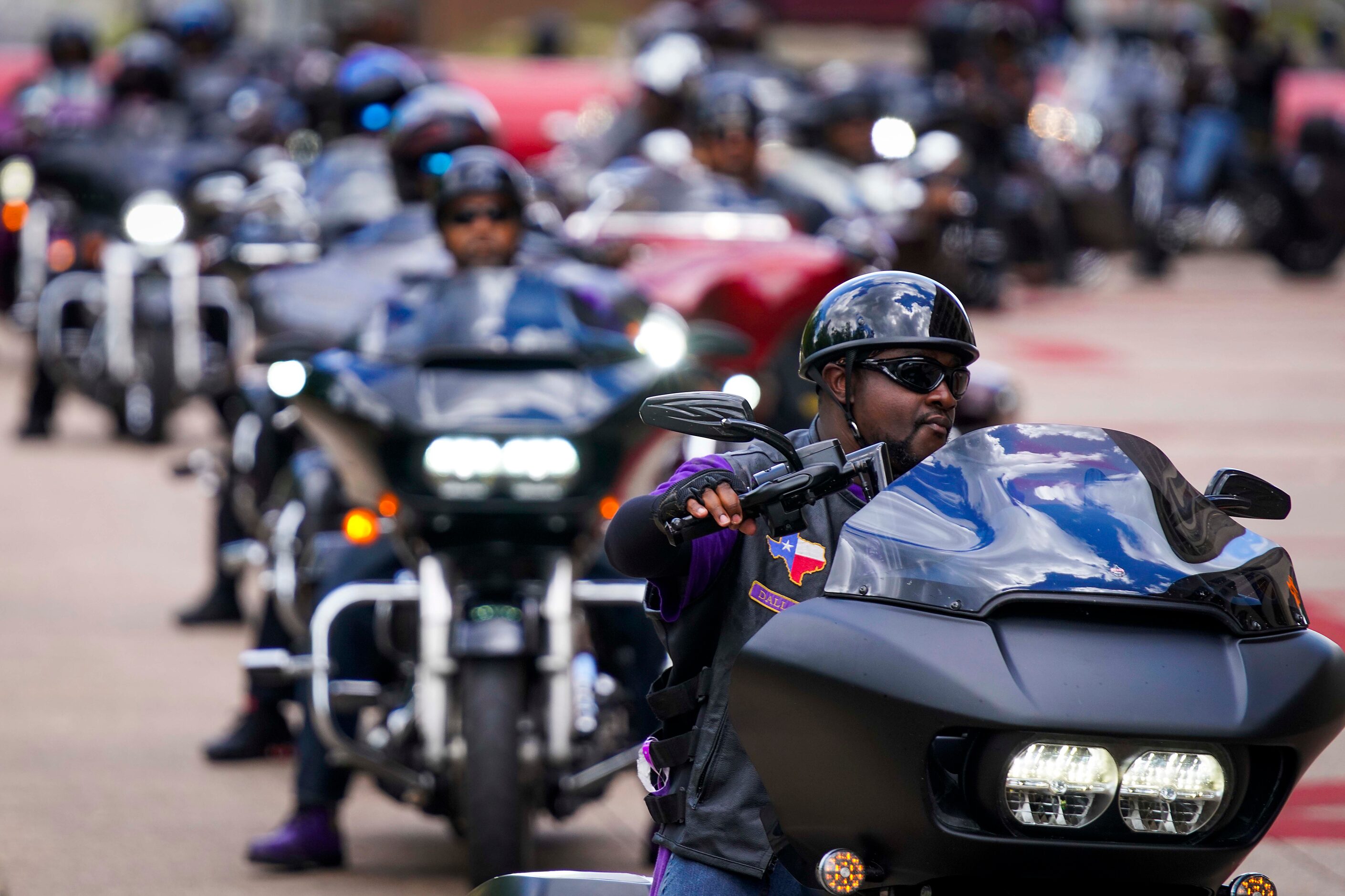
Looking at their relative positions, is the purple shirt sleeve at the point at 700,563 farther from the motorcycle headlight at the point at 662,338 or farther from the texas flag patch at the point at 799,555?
the motorcycle headlight at the point at 662,338

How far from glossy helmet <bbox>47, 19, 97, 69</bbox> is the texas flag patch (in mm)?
14249

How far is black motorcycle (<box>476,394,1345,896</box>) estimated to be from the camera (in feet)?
8.70

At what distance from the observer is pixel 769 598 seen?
10.7 ft

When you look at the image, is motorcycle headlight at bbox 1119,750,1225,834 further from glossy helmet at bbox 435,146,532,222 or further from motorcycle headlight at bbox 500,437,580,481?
glossy helmet at bbox 435,146,532,222

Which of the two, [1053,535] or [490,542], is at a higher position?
[1053,535]

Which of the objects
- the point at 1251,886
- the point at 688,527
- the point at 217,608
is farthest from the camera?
the point at 217,608

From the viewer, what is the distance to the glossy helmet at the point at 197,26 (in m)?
18.8

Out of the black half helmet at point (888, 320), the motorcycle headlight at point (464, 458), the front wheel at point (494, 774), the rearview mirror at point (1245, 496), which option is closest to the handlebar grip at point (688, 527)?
the black half helmet at point (888, 320)

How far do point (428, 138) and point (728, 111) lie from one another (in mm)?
2380

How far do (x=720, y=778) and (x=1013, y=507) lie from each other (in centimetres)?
67

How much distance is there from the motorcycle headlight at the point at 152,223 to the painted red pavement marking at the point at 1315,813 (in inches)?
316

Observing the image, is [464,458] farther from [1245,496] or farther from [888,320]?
[1245,496]

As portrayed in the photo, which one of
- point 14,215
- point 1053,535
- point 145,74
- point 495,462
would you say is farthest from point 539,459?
point 145,74

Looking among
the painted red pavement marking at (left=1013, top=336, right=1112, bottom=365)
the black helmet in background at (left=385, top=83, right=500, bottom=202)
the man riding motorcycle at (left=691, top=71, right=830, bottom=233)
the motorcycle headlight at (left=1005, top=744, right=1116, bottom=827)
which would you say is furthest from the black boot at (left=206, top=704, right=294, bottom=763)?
the painted red pavement marking at (left=1013, top=336, right=1112, bottom=365)
